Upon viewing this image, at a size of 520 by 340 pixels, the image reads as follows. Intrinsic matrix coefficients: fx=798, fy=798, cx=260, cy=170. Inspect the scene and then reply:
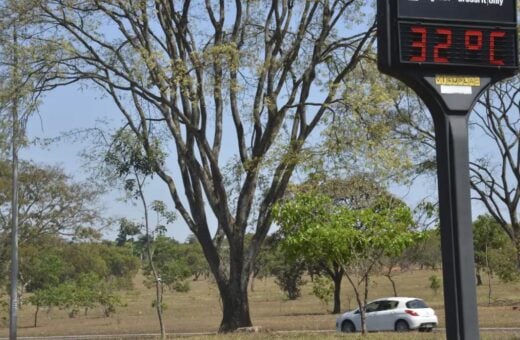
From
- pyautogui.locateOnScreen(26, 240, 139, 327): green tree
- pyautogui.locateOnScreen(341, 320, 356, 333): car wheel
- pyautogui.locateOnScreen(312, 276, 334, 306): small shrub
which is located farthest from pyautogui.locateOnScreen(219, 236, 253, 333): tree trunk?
pyautogui.locateOnScreen(26, 240, 139, 327): green tree

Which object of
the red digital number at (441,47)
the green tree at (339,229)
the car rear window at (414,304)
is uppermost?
the red digital number at (441,47)

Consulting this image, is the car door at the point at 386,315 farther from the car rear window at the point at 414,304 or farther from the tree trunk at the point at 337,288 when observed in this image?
the tree trunk at the point at 337,288

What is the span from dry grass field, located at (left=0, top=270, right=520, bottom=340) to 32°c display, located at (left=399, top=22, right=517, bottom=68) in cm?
1770

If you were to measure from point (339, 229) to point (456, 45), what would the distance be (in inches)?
509

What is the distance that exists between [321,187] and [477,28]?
15.4 meters

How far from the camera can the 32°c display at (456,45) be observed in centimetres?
703

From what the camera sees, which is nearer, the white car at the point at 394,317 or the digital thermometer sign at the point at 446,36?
the digital thermometer sign at the point at 446,36

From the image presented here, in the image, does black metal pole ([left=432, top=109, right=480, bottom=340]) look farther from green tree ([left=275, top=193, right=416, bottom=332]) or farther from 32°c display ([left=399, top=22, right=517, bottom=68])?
green tree ([left=275, top=193, right=416, bottom=332])

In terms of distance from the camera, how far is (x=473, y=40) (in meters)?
7.20

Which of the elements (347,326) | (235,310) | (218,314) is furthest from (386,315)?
(218,314)

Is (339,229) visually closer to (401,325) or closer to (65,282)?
(401,325)

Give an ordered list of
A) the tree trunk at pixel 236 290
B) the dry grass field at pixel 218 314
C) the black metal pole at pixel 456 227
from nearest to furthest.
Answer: the black metal pole at pixel 456 227
the tree trunk at pixel 236 290
the dry grass field at pixel 218 314

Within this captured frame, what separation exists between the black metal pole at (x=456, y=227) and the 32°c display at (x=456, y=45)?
51 cm

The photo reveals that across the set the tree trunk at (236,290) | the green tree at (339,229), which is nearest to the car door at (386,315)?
the tree trunk at (236,290)
